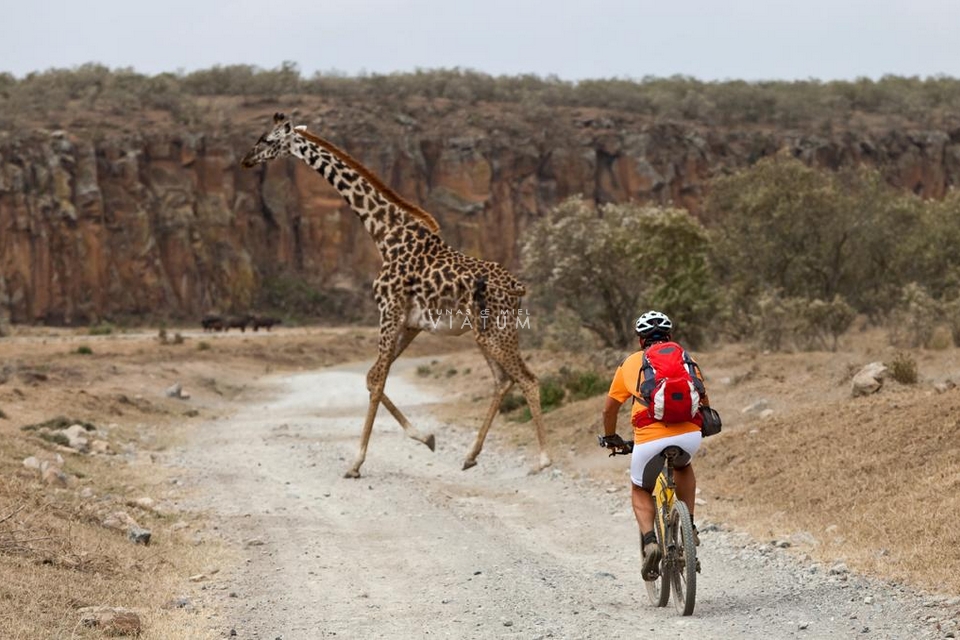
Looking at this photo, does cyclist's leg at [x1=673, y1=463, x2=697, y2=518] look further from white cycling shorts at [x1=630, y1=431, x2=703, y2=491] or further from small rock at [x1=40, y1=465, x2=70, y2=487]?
small rock at [x1=40, y1=465, x2=70, y2=487]

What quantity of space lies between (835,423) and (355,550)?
5.74m

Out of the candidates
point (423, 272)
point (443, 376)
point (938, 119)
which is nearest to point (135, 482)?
point (423, 272)

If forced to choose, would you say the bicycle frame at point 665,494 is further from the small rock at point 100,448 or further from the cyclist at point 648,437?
the small rock at point 100,448

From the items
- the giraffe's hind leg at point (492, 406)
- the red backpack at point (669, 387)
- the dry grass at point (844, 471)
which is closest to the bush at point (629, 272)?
the dry grass at point (844, 471)

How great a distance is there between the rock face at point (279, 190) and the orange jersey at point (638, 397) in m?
Answer: 53.8

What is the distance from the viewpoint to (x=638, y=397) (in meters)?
8.36

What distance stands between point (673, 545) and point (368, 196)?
404 inches

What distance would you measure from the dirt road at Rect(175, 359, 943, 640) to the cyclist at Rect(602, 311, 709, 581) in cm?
60

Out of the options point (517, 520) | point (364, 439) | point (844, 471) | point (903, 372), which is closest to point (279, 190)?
point (364, 439)

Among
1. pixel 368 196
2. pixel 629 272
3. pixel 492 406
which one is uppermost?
pixel 368 196

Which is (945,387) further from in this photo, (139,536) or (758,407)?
(139,536)

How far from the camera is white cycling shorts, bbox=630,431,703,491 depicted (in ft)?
27.3

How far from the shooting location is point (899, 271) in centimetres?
3650

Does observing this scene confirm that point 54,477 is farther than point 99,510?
Yes
